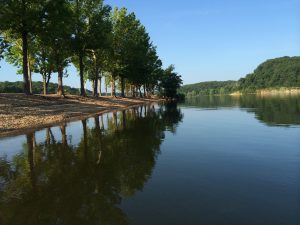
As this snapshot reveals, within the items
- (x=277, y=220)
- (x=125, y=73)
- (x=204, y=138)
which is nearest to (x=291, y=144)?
(x=204, y=138)

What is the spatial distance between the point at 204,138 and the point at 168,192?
10938mm

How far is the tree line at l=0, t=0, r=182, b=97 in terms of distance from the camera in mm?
38469

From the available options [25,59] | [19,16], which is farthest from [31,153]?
[25,59]

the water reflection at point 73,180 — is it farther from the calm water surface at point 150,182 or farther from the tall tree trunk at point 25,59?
the tall tree trunk at point 25,59

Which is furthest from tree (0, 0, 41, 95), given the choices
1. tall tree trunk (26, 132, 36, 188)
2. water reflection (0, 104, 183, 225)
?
water reflection (0, 104, 183, 225)

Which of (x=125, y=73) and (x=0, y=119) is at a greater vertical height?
(x=125, y=73)

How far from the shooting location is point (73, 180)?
10.4 meters

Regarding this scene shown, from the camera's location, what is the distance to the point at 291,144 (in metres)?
16.3

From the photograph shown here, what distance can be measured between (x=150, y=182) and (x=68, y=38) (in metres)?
45.6

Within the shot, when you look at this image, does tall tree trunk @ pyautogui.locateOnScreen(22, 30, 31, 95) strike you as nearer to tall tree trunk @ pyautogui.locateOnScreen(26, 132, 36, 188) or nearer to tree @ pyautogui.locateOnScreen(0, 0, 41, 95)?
tree @ pyautogui.locateOnScreen(0, 0, 41, 95)

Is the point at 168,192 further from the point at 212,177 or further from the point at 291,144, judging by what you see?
the point at 291,144

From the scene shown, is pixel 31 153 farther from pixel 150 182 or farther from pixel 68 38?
pixel 68 38

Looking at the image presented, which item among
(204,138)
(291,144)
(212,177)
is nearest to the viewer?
(212,177)

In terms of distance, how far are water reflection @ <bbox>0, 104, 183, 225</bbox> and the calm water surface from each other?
0.02 meters
